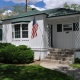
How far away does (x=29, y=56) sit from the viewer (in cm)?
1620

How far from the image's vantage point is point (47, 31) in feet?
60.1

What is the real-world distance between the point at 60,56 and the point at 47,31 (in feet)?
9.26

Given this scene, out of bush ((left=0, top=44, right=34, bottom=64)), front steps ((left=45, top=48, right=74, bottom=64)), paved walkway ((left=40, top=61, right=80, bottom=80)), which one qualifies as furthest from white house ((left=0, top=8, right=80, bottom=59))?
paved walkway ((left=40, top=61, right=80, bottom=80))

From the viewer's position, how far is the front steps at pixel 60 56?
15.9 metres

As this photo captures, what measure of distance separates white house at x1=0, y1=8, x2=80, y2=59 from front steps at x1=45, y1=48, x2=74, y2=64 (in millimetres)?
512

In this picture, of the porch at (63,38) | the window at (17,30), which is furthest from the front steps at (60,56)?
the window at (17,30)

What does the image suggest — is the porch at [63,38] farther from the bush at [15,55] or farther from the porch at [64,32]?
the bush at [15,55]

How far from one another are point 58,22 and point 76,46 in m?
3.12

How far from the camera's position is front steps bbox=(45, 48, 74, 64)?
15875 millimetres

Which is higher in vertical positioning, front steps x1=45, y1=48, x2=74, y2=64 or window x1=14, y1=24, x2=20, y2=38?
window x1=14, y1=24, x2=20, y2=38

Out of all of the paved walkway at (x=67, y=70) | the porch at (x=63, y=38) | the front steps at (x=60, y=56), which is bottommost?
the paved walkway at (x=67, y=70)

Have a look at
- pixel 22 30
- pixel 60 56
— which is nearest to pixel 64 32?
pixel 60 56

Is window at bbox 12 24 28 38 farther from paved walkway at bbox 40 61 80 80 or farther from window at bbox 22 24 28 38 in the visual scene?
paved walkway at bbox 40 61 80 80

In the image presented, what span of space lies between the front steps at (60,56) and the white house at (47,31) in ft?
1.68
